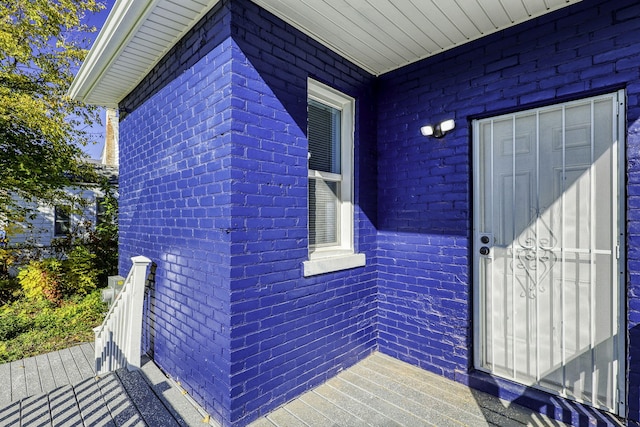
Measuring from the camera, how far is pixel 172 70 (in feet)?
9.49

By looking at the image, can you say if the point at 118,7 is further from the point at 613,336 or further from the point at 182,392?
the point at 613,336

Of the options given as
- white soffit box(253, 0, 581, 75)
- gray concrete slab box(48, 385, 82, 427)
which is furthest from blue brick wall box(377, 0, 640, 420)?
gray concrete slab box(48, 385, 82, 427)

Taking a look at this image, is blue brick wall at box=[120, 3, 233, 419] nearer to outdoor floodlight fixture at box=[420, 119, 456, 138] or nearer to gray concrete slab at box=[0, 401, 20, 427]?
gray concrete slab at box=[0, 401, 20, 427]

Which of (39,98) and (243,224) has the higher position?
(39,98)

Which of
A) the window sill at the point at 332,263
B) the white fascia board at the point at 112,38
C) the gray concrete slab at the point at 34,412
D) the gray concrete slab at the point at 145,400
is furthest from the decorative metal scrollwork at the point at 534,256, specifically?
the gray concrete slab at the point at 34,412

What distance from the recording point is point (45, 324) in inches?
170

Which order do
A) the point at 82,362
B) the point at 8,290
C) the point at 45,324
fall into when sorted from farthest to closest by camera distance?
the point at 8,290 → the point at 45,324 → the point at 82,362

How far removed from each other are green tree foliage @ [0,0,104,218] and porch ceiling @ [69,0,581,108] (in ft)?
10.8

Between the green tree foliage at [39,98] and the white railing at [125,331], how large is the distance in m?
3.81

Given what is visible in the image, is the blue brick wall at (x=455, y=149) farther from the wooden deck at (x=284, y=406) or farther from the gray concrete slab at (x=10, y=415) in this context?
the gray concrete slab at (x=10, y=415)

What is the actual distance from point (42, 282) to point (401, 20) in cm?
660

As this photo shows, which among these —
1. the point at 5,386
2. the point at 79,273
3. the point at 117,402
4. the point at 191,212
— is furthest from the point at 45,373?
the point at 79,273

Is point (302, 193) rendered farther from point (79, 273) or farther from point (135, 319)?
point (79, 273)

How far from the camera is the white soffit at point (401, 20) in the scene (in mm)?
2283
